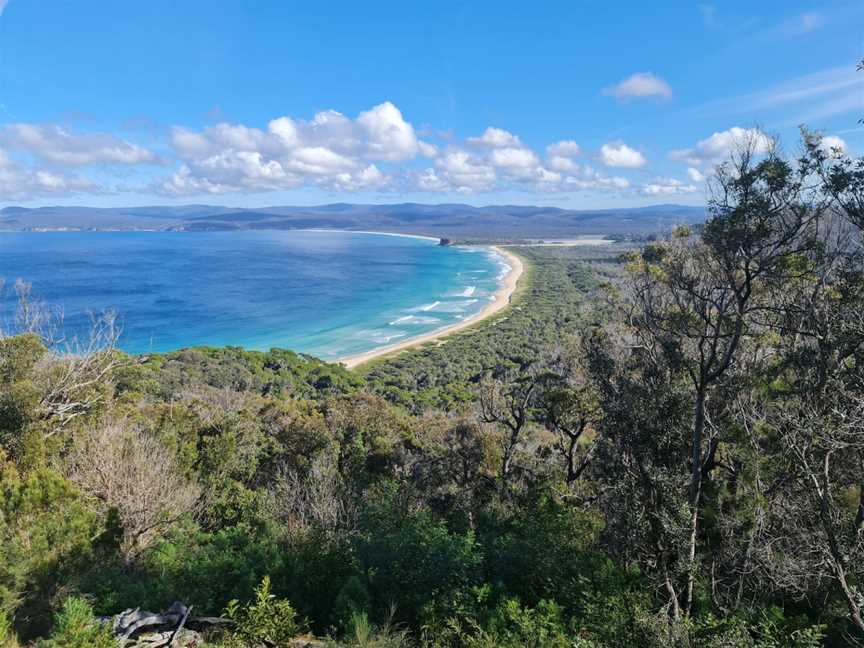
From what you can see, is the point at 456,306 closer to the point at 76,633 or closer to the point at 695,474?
the point at 695,474

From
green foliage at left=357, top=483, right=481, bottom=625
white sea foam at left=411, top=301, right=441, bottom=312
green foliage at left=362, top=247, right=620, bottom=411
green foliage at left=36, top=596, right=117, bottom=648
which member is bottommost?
green foliage at left=362, top=247, right=620, bottom=411

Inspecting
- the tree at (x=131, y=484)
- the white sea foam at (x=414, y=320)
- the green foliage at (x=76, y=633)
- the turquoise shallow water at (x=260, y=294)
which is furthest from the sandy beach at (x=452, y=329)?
the green foliage at (x=76, y=633)

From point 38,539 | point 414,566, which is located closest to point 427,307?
point 414,566

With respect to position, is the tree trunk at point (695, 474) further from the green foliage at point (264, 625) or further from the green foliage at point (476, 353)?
the green foliage at point (476, 353)

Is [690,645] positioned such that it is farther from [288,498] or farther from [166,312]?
[166,312]

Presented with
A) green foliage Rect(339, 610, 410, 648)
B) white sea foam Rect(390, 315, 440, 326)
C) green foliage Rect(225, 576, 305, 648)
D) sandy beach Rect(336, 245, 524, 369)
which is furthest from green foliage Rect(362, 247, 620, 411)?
green foliage Rect(225, 576, 305, 648)

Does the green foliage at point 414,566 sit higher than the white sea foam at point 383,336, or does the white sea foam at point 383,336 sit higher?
the green foliage at point 414,566

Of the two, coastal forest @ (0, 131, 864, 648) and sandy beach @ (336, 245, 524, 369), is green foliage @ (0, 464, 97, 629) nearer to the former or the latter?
coastal forest @ (0, 131, 864, 648)
